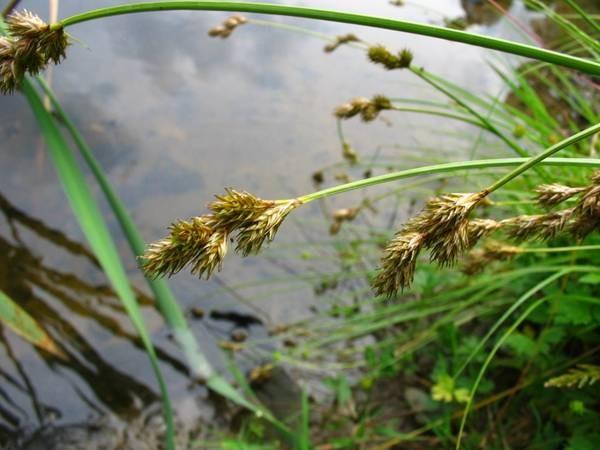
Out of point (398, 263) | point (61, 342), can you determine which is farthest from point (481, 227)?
point (61, 342)

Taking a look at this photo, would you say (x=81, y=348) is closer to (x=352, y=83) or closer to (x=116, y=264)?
(x=116, y=264)

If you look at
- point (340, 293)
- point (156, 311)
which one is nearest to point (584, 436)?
Result: point (340, 293)

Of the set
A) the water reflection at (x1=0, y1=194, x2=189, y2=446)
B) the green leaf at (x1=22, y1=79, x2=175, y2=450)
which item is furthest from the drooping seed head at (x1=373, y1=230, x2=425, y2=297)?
the water reflection at (x1=0, y1=194, x2=189, y2=446)

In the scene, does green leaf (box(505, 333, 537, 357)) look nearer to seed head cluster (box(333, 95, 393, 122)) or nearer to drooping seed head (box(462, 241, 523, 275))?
drooping seed head (box(462, 241, 523, 275))

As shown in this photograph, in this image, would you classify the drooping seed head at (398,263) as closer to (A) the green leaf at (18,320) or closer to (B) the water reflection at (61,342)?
(A) the green leaf at (18,320)

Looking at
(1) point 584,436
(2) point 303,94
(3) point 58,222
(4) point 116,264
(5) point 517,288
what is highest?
(2) point 303,94

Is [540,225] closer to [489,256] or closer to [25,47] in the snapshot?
[489,256]
